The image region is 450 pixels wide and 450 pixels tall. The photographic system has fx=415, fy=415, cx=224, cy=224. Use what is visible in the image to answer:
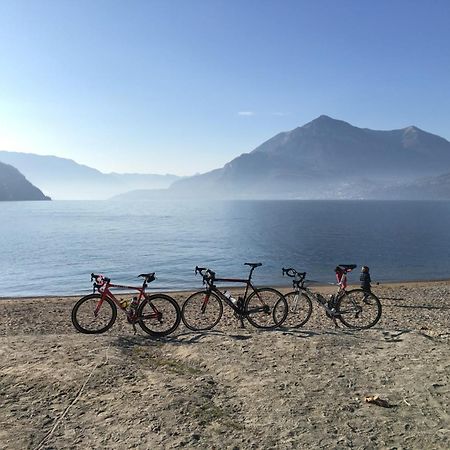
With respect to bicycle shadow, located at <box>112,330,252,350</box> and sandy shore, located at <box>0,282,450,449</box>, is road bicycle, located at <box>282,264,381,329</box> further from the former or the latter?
bicycle shadow, located at <box>112,330,252,350</box>

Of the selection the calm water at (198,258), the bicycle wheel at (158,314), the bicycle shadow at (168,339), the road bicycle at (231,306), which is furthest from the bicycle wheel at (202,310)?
the calm water at (198,258)

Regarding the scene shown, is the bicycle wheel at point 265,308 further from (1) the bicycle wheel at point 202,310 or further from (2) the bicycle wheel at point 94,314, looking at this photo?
(2) the bicycle wheel at point 94,314

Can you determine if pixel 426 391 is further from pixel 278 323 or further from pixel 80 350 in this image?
pixel 80 350

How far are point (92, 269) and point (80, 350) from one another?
36449 millimetres

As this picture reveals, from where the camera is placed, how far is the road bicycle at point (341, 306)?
12117 mm

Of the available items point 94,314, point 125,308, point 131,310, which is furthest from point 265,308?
point 94,314

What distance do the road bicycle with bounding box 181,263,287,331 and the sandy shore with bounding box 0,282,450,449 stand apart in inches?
43.5

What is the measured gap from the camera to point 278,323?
1187cm

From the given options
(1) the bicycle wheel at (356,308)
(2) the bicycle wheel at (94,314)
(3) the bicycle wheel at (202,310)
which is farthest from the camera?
(1) the bicycle wheel at (356,308)

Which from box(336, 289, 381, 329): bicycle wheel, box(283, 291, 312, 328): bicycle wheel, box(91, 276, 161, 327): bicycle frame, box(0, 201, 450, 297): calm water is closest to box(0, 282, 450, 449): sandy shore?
box(91, 276, 161, 327): bicycle frame

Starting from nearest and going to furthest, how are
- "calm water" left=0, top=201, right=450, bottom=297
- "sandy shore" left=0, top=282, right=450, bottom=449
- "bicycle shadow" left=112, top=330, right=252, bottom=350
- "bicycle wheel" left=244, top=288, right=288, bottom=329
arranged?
"sandy shore" left=0, top=282, right=450, bottom=449 → "bicycle shadow" left=112, top=330, right=252, bottom=350 → "bicycle wheel" left=244, top=288, right=288, bottom=329 → "calm water" left=0, top=201, right=450, bottom=297

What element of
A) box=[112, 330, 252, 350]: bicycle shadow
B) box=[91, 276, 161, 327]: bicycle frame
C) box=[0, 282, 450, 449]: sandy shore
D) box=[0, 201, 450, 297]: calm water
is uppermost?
box=[91, 276, 161, 327]: bicycle frame

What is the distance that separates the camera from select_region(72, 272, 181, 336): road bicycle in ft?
35.0

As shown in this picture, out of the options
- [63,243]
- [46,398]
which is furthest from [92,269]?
[46,398]
